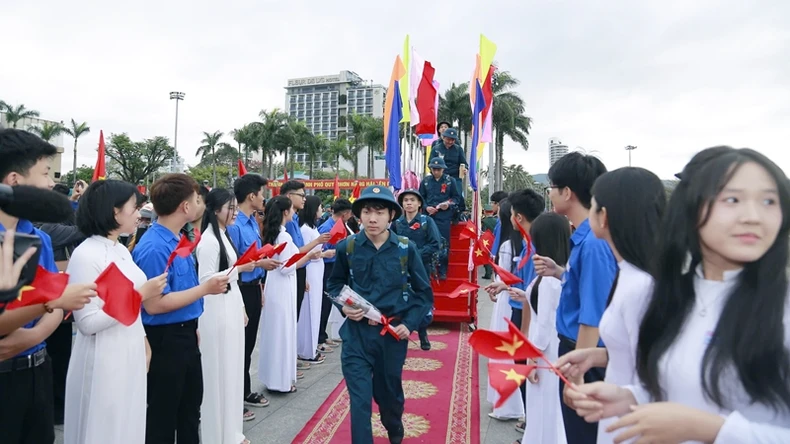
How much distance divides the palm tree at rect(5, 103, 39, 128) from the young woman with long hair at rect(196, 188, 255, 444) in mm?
41814

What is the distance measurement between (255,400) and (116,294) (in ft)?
8.58

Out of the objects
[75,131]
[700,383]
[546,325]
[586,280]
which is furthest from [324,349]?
[75,131]

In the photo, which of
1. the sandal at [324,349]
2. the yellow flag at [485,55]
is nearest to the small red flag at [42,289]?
the sandal at [324,349]

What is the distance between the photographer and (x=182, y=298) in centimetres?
250

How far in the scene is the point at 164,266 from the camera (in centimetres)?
259

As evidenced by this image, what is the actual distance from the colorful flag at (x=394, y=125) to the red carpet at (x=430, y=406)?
363 centimetres

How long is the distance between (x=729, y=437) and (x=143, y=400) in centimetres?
240

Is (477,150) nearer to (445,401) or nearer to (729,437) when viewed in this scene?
(445,401)

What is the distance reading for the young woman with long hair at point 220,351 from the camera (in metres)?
3.04

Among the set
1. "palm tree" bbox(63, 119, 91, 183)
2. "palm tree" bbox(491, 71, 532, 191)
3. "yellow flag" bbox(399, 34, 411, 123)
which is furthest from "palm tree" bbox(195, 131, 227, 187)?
"yellow flag" bbox(399, 34, 411, 123)

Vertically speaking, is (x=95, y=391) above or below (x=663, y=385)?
below

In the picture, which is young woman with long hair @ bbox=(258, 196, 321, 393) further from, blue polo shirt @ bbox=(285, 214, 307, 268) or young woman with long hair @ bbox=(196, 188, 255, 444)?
young woman with long hair @ bbox=(196, 188, 255, 444)

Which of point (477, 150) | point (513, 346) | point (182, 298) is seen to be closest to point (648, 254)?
point (513, 346)

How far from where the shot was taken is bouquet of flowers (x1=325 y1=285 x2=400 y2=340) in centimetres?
296
